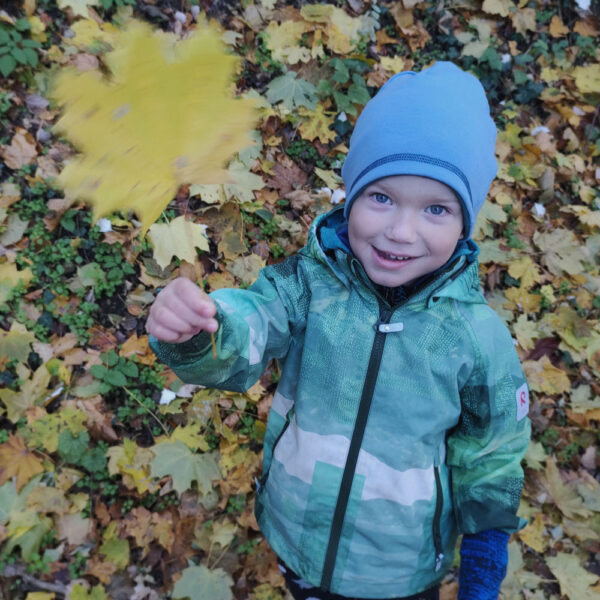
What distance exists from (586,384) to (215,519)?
2361 millimetres

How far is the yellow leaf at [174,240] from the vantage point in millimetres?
2695

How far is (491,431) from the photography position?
1597 millimetres

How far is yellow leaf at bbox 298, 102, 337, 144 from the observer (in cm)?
327

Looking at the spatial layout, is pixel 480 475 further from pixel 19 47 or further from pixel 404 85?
pixel 19 47

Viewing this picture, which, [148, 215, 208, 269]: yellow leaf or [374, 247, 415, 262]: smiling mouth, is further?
[148, 215, 208, 269]: yellow leaf

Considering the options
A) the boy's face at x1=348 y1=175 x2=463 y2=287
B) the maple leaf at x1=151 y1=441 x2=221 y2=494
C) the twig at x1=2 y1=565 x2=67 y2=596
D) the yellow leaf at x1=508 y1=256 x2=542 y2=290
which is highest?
the boy's face at x1=348 y1=175 x2=463 y2=287

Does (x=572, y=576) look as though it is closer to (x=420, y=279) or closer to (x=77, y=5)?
(x=420, y=279)

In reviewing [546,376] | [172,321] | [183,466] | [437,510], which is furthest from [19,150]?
[546,376]

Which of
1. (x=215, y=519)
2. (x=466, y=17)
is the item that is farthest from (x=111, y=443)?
(x=466, y=17)

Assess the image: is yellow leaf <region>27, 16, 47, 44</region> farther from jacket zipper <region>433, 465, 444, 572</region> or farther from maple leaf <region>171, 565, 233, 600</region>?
jacket zipper <region>433, 465, 444, 572</region>

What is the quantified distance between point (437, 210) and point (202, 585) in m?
2.01

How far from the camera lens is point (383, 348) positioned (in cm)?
154

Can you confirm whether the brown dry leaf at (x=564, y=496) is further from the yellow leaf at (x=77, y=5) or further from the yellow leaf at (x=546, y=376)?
the yellow leaf at (x=77, y=5)

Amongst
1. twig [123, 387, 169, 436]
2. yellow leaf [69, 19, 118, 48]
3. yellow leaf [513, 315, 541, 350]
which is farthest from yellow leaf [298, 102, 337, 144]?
twig [123, 387, 169, 436]
